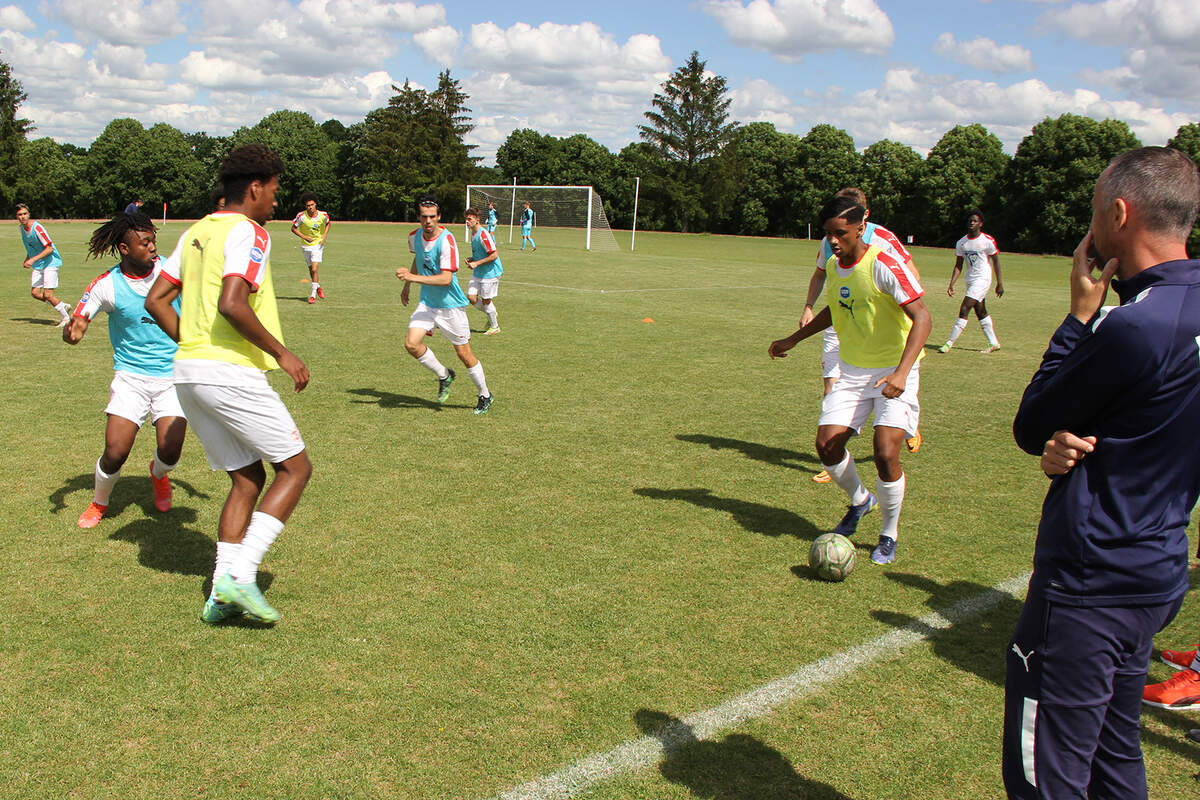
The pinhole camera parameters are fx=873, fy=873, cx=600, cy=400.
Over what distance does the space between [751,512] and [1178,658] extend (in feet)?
9.48

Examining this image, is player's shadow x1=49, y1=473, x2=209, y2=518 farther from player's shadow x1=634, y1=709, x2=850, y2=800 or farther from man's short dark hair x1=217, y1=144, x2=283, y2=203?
player's shadow x1=634, y1=709, x2=850, y2=800

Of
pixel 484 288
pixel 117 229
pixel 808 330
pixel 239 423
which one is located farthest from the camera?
pixel 484 288

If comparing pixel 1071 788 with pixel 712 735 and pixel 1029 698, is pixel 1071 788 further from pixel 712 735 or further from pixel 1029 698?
pixel 712 735

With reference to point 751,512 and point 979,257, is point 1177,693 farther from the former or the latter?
point 979,257

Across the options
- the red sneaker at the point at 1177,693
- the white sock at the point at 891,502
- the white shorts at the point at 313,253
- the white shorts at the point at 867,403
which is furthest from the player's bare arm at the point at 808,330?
the white shorts at the point at 313,253

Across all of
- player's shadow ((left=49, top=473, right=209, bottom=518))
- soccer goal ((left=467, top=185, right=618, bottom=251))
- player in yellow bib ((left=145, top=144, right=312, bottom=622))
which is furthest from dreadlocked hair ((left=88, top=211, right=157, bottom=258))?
soccer goal ((left=467, top=185, right=618, bottom=251))

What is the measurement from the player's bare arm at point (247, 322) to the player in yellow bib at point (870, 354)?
3319 mm

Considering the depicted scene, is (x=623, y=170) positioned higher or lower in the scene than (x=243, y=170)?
higher

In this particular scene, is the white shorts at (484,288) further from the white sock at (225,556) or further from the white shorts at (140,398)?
the white sock at (225,556)

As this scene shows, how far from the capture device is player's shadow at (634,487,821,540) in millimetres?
6285

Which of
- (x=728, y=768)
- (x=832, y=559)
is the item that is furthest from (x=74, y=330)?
(x=832, y=559)

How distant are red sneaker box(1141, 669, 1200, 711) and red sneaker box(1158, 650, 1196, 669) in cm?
18

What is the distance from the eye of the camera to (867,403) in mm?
5887

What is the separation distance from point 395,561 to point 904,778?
129 inches
